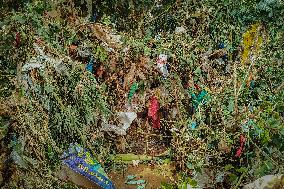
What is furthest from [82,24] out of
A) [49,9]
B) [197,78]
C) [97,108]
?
[197,78]

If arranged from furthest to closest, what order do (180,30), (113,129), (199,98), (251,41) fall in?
(180,30) < (251,41) < (199,98) < (113,129)

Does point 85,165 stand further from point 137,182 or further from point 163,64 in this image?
point 163,64

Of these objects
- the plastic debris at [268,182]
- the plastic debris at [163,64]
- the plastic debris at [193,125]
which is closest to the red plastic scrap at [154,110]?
the plastic debris at [163,64]

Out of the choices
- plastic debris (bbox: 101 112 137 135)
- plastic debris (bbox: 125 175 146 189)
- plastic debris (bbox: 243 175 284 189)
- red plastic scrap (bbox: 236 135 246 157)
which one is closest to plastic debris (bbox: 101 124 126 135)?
plastic debris (bbox: 101 112 137 135)

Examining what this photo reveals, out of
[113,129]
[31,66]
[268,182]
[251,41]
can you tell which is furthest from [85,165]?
[251,41]

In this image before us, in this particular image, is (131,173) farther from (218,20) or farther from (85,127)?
(218,20)

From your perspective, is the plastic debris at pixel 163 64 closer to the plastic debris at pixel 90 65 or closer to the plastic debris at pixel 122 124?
the plastic debris at pixel 122 124
